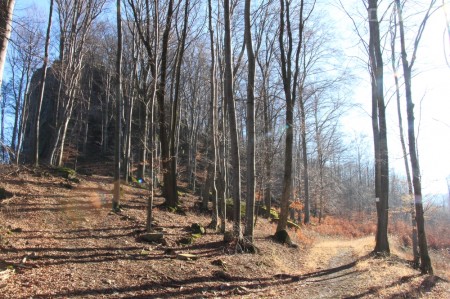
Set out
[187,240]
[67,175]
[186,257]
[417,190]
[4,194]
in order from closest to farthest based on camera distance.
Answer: [186,257] < [187,240] < [4,194] < [417,190] < [67,175]

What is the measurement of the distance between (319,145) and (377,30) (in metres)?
19.1

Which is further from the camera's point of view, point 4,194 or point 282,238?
point 282,238

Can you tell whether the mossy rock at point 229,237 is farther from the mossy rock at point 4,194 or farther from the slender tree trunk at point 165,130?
the mossy rock at point 4,194

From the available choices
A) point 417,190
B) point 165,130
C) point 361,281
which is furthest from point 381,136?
point 165,130

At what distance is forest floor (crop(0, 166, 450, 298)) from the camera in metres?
5.99

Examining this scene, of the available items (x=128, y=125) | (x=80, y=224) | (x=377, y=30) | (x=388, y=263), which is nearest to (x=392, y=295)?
(x=388, y=263)

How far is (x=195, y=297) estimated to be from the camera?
619 cm

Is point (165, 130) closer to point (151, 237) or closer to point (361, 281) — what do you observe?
point (151, 237)

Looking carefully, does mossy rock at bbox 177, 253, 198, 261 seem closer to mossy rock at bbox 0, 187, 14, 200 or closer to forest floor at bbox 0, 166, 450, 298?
forest floor at bbox 0, 166, 450, 298

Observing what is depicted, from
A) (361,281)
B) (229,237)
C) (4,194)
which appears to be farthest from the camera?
(4,194)

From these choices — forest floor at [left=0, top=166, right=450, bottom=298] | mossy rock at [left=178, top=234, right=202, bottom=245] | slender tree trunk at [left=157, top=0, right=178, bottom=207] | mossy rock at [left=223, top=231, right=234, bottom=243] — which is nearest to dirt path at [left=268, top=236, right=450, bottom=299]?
forest floor at [left=0, top=166, right=450, bottom=298]

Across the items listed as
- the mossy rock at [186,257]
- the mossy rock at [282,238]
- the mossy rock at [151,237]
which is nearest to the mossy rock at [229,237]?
the mossy rock at [186,257]

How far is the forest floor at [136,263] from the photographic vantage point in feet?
19.7

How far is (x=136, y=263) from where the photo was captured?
289 inches
